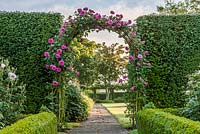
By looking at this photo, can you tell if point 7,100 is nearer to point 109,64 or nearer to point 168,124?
point 168,124

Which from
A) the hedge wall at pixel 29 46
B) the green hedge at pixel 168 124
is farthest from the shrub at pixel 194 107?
the hedge wall at pixel 29 46

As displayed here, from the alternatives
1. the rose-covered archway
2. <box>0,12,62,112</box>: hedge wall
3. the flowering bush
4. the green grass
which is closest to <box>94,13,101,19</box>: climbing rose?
the rose-covered archway

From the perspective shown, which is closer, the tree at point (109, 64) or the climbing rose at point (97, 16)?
the climbing rose at point (97, 16)

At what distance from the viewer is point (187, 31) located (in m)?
10.5

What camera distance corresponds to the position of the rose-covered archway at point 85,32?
9.76 m

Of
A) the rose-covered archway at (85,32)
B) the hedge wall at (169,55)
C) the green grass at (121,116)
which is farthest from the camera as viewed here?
the green grass at (121,116)

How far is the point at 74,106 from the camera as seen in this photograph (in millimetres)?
12531

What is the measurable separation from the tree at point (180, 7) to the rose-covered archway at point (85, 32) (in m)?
12.6

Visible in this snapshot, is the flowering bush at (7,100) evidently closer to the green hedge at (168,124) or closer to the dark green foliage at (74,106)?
the green hedge at (168,124)

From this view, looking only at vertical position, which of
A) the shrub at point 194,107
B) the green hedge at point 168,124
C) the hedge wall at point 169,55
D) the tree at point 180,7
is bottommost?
the green hedge at point 168,124

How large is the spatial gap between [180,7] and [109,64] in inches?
346

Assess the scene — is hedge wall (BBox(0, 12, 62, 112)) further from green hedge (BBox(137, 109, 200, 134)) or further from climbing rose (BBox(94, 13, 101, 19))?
green hedge (BBox(137, 109, 200, 134))

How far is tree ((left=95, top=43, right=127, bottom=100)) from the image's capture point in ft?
97.8

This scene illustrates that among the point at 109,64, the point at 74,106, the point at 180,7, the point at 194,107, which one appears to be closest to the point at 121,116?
the point at 74,106
